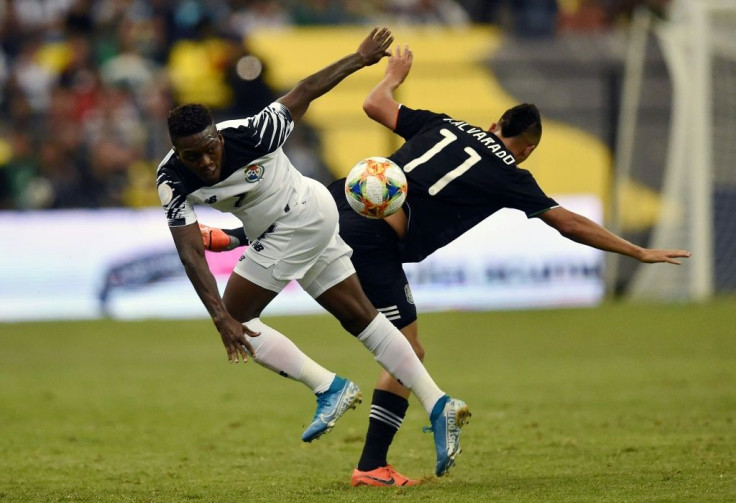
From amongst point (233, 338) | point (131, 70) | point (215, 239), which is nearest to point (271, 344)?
point (233, 338)

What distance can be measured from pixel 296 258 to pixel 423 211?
2.84 feet

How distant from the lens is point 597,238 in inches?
267

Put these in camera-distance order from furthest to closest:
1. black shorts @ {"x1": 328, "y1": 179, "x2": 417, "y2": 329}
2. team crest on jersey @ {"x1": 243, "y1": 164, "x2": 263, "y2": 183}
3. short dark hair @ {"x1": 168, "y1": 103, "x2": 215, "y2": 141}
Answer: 1. black shorts @ {"x1": 328, "y1": 179, "x2": 417, "y2": 329}
2. team crest on jersey @ {"x1": 243, "y1": 164, "x2": 263, "y2": 183}
3. short dark hair @ {"x1": 168, "y1": 103, "x2": 215, "y2": 141}

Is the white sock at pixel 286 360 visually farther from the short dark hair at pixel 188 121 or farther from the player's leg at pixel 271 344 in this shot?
the short dark hair at pixel 188 121

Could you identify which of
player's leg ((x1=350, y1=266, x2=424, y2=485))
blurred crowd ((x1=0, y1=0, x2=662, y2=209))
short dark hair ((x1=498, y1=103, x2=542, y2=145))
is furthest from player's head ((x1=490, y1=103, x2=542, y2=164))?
blurred crowd ((x1=0, y1=0, x2=662, y2=209))

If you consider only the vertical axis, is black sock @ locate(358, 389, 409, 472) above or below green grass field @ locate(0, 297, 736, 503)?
above

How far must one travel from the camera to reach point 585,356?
1352 cm

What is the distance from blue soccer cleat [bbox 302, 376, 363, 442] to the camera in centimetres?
676

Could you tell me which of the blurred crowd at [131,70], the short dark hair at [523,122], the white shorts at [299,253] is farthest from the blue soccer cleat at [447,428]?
the blurred crowd at [131,70]

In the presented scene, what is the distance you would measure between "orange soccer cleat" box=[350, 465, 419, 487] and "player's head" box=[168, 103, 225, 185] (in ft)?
6.54

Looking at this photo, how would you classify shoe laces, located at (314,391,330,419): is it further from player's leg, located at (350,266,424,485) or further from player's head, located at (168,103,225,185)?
player's head, located at (168,103,225,185)

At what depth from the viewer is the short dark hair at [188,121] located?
6.27 m

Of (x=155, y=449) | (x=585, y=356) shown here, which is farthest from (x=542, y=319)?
(x=155, y=449)

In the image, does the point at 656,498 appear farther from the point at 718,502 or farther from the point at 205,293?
the point at 205,293
